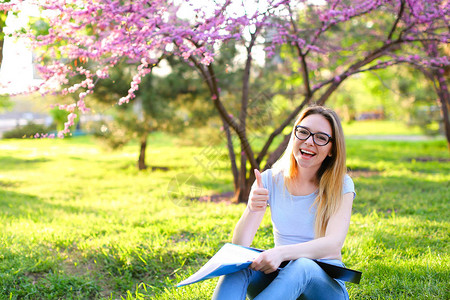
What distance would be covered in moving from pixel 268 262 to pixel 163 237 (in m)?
2.01

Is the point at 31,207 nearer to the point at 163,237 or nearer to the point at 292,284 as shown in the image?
the point at 163,237

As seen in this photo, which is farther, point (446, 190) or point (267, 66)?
A: point (267, 66)

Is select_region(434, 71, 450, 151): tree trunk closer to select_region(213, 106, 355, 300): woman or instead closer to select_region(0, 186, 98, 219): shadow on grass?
select_region(213, 106, 355, 300): woman

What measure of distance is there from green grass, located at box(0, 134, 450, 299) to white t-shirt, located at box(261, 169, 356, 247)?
29.0 inches

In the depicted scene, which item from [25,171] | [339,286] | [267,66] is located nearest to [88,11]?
[339,286]

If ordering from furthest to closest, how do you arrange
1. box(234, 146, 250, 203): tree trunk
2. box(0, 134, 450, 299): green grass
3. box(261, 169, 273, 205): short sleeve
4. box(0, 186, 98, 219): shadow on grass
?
box(234, 146, 250, 203): tree trunk < box(0, 186, 98, 219): shadow on grass < box(0, 134, 450, 299): green grass < box(261, 169, 273, 205): short sleeve

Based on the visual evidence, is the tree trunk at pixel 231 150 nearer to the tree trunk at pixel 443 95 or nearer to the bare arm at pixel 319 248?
the bare arm at pixel 319 248

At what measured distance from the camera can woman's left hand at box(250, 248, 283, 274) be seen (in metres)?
1.71

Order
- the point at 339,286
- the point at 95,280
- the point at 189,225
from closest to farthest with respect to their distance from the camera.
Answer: the point at 339,286
the point at 95,280
the point at 189,225

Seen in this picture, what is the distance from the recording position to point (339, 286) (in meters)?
1.80

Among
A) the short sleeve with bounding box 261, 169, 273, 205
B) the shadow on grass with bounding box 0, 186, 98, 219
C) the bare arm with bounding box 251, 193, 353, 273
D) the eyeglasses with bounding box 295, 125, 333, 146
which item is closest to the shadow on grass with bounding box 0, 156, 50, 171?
the shadow on grass with bounding box 0, 186, 98, 219

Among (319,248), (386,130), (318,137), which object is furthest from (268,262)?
(386,130)

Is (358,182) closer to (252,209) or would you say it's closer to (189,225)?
(189,225)

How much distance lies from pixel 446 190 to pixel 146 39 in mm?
4041
